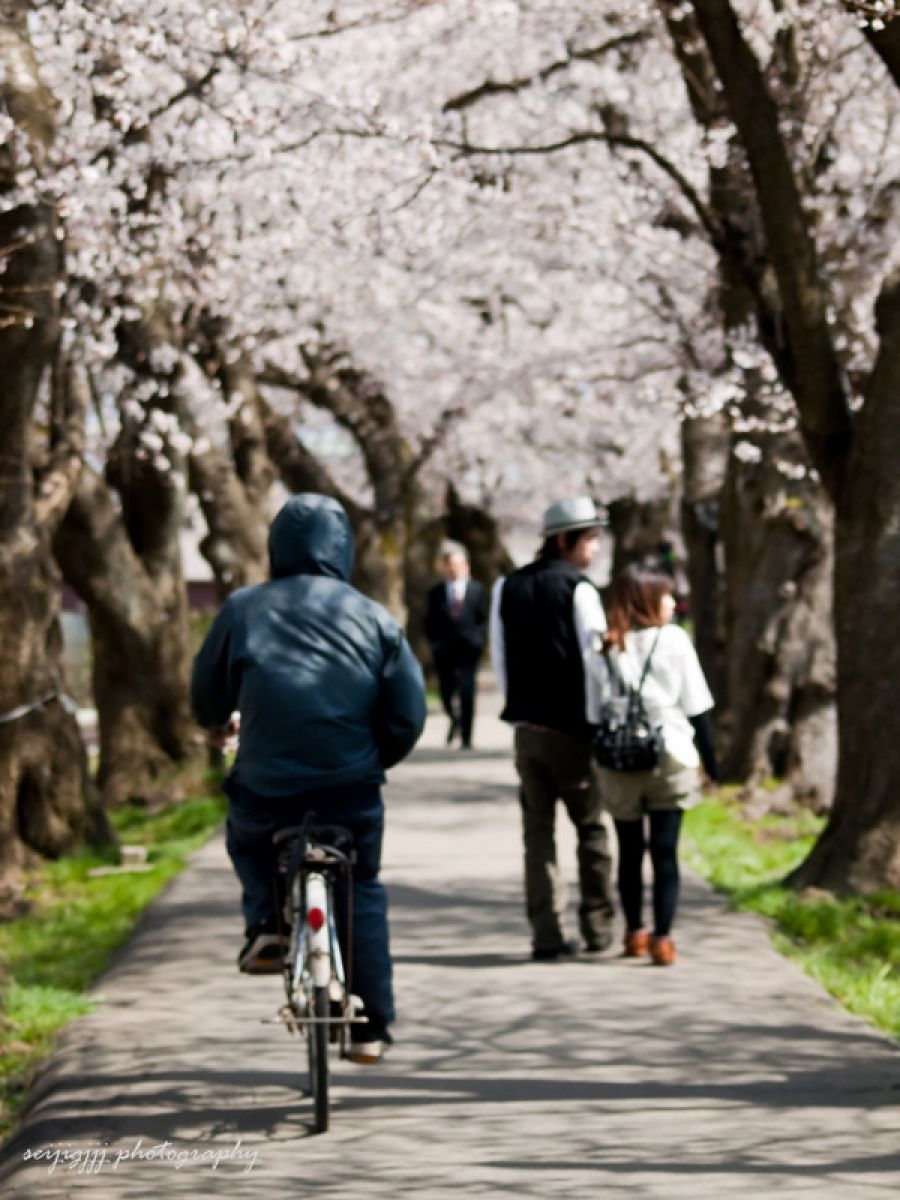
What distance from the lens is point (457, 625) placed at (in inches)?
912

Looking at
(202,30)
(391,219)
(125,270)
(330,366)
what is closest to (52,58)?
(202,30)

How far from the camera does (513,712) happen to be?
10062mm

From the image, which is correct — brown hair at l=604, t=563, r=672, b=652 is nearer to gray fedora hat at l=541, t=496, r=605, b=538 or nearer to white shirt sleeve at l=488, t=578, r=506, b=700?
gray fedora hat at l=541, t=496, r=605, b=538

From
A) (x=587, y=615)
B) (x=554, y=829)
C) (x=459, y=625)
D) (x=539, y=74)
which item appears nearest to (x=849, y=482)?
(x=587, y=615)

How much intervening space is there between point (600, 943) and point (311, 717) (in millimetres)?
3709

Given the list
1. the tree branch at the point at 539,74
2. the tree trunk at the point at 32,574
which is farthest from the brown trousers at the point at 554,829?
the tree branch at the point at 539,74

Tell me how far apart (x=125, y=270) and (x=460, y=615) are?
7637 mm

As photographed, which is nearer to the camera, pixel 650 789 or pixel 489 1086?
pixel 489 1086

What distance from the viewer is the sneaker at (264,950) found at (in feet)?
22.4

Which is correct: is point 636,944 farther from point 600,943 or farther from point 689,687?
point 689,687

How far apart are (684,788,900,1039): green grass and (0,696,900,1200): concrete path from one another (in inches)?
7.7

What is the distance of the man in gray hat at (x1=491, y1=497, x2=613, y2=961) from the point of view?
→ 32.8ft

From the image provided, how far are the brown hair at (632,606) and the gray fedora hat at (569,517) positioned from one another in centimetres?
32

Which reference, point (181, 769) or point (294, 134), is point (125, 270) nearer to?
point (294, 134)
